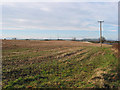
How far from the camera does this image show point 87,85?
272 inches

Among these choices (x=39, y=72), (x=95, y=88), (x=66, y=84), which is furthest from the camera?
(x=39, y=72)

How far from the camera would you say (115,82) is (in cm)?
763

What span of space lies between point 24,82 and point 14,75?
149 cm

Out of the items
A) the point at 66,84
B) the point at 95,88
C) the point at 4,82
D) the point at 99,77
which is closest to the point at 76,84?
the point at 66,84

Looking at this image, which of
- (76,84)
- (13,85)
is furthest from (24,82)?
(76,84)

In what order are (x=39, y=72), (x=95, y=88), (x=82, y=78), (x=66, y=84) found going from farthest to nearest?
(x=39, y=72), (x=82, y=78), (x=66, y=84), (x=95, y=88)

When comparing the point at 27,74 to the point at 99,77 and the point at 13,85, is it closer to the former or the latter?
the point at 13,85

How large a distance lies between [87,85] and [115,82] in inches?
85.0

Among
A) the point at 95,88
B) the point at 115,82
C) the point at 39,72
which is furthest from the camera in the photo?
the point at 39,72

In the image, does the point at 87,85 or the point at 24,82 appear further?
the point at 24,82

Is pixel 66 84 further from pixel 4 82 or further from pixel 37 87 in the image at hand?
pixel 4 82

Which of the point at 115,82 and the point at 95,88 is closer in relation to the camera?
the point at 95,88

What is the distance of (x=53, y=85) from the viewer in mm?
6949

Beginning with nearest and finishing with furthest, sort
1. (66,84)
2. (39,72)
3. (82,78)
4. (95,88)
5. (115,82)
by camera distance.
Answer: (95,88) → (66,84) → (115,82) → (82,78) → (39,72)
